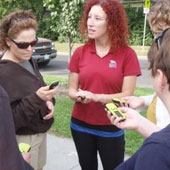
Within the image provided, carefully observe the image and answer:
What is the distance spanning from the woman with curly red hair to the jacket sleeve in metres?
0.47

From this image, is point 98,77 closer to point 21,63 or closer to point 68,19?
point 21,63

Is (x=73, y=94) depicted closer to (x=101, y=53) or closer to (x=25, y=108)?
(x=101, y=53)

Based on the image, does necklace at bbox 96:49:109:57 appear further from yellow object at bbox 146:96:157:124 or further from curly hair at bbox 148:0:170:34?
yellow object at bbox 146:96:157:124

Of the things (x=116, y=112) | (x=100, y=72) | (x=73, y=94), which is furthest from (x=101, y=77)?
(x=116, y=112)

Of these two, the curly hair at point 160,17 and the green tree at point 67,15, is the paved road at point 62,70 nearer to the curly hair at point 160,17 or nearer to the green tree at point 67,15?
the green tree at point 67,15

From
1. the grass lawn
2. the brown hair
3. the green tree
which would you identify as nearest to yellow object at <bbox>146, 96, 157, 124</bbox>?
the brown hair

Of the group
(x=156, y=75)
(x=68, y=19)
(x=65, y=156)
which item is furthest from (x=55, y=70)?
(x=156, y=75)

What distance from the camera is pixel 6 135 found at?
1.28 metres

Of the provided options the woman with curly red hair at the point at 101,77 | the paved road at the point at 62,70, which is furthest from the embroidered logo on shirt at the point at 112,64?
the paved road at the point at 62,70

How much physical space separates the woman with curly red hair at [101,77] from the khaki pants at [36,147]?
1.11 feet

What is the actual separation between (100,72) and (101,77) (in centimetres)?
4

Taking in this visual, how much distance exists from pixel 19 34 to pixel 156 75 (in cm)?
139

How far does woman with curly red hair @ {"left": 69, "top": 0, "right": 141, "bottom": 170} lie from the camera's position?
9.16 feet

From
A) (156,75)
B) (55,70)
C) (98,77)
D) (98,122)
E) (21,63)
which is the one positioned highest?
(156,75)
